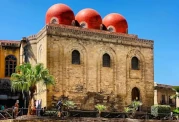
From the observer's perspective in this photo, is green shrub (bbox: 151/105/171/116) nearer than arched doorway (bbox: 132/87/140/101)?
Yes

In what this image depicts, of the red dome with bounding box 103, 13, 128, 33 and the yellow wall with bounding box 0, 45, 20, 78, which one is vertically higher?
the red dome with bounding box 103, 13, 128, 33

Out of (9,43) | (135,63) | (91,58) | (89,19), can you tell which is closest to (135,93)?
(135,63)

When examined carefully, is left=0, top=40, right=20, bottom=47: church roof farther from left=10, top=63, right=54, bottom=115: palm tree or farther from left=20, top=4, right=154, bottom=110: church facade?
left=10, top=63, right=54, bottom=115: palm tree

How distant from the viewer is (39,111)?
85.4ft

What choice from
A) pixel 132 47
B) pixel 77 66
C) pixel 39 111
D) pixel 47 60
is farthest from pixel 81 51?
pixel 39 111

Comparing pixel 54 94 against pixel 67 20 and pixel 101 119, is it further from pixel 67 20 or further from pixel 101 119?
pixel 67 20

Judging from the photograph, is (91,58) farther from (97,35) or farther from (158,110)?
(158,110)

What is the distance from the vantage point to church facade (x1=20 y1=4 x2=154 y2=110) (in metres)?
30.2

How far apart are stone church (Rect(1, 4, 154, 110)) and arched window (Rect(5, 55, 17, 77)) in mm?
753

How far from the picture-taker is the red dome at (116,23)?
35.0 m

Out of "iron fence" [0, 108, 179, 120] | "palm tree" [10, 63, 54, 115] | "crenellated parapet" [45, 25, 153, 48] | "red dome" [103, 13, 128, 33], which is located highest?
"red dome" [103, 13, 128, 33]

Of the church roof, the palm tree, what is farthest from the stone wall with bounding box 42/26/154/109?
the church roof

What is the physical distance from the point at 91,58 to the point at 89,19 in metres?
4.02

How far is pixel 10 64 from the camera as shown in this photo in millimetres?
33156
